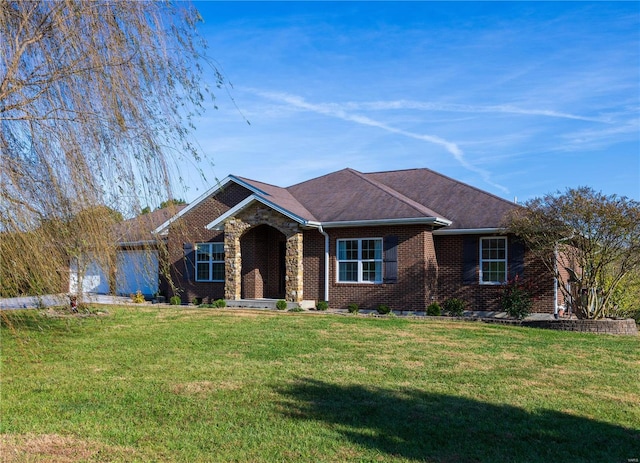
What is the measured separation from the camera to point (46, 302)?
839cm

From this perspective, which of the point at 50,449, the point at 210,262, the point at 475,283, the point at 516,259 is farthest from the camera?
the point at 210,262

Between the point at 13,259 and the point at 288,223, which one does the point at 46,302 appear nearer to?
the point at 13,259

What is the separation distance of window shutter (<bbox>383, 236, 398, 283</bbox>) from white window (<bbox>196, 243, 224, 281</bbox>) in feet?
22.6

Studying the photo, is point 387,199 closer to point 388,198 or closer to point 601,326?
point 388,198

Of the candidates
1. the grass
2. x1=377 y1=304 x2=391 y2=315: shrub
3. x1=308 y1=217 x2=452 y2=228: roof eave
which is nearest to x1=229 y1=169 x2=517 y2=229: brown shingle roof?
x1=308 y1=217 x2=452 y2=228: roof eave

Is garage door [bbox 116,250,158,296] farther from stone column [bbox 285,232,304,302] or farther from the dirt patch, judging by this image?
stone column [bbox 285,232,304,302]

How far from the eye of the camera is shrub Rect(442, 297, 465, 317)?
60.2 feet

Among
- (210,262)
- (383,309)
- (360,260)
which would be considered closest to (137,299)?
(210,262)

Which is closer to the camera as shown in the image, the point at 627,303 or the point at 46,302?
the point at 46,302

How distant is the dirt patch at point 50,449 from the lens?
17.4 feet

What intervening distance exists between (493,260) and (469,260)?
765mm

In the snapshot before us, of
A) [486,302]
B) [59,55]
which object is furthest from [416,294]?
[59,55]

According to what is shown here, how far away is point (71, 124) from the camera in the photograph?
6.53m

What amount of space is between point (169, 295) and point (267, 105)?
16192mm
